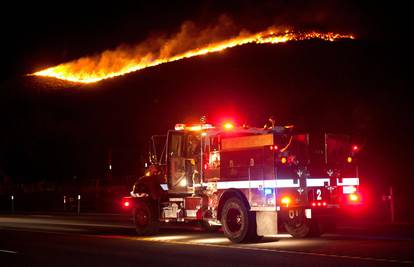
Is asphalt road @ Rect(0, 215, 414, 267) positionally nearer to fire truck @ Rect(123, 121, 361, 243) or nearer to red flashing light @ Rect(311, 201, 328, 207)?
fire truck @ Rect(123, 121, 361, 243)

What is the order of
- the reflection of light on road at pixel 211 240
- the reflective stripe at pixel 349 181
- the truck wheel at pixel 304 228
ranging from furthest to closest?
the truck wheel at pixel 304 228 < the reflection of light on road at pixel 211 240 < the reflective stripe at pixel 349 181

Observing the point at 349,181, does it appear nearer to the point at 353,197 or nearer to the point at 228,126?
the point at 353,197

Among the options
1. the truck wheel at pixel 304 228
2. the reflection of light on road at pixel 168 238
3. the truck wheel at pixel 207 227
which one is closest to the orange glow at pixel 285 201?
the truck wheel at pixel 304 228

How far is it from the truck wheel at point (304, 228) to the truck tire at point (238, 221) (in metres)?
1.89

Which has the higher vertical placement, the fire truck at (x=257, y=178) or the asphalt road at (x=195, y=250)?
the fire truck at (x=257, y=178)

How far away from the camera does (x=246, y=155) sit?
17828mm

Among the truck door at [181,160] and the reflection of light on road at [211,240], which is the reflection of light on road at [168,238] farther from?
the truck door at [181,160]

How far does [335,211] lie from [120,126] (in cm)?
6400

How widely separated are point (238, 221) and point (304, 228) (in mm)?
2313

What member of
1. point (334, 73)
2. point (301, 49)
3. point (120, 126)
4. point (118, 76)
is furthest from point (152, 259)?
point (118, 76)

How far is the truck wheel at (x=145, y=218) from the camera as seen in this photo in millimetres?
20953

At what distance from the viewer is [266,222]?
17094 millimetres

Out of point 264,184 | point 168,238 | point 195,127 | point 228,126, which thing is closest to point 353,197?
point 264,184

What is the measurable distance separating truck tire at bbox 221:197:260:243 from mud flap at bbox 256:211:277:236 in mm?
225
